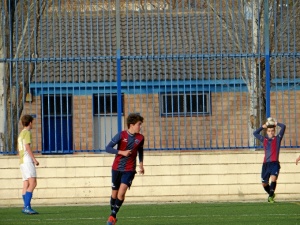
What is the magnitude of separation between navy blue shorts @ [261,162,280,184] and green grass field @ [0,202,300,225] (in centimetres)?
46

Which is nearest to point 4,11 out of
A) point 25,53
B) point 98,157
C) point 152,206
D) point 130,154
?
point 25,53

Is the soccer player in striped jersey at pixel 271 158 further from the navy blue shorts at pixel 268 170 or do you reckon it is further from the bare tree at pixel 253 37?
the bare tree at pixel 253 37

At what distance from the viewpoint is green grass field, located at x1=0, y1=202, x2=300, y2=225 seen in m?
15.0

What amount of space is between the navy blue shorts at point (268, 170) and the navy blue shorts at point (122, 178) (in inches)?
182

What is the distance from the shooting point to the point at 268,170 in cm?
1848

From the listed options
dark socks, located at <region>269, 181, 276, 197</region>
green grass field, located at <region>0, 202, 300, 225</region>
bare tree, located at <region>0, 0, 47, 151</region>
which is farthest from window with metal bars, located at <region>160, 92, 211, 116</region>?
bare tree, located at <region>0, 0, 47, 151</region>

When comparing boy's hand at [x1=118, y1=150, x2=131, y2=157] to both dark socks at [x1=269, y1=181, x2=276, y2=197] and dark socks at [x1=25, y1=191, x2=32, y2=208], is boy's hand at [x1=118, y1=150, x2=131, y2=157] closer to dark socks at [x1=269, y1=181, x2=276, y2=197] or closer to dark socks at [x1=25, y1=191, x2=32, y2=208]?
dark socks at [x1=25, y1=191, x2=32, y2=208]

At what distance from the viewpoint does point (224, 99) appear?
849 inches

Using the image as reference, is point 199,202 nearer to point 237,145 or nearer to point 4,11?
point 237,145

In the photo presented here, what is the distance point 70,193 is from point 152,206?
1922mm

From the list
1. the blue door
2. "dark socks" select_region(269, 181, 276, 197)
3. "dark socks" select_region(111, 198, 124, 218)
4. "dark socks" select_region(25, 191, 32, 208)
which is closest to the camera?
"dark socks" select_region(111, 198, 124, 218)

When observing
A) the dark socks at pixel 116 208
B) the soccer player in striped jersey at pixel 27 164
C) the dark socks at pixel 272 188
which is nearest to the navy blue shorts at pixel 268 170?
the dark socks at pixel 272 188

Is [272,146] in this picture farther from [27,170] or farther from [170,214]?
[27,170]

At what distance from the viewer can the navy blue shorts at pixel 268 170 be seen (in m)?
18.4
